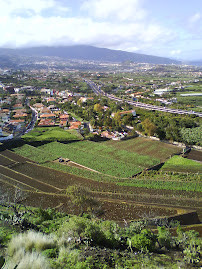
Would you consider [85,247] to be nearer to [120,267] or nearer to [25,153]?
[120,267]

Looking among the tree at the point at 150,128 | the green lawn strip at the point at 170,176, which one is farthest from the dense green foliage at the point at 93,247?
the tree at the point at 150,128

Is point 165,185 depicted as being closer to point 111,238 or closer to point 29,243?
point 111,238

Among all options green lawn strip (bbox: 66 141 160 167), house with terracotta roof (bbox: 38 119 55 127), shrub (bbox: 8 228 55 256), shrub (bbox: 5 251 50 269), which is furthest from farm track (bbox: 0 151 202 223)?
house with terracotta roof (bbox: 38 119 55 127)

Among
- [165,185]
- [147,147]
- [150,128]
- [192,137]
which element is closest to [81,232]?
[165,185]

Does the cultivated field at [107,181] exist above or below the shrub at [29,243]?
below

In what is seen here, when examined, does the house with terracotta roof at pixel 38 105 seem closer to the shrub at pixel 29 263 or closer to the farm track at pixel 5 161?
the farm track at pixel 5 161

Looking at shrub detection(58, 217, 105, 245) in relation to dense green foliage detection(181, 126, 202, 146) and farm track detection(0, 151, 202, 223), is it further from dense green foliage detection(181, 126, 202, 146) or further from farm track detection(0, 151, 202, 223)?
dense green foliage detection(181, 126, 202, 146)

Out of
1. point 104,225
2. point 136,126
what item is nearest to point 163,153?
point 136,126
